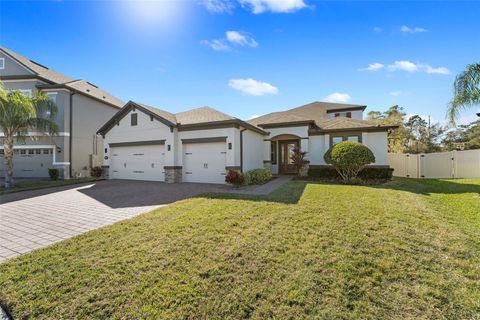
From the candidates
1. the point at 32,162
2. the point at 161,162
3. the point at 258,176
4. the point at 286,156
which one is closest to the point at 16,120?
the point at 32,162

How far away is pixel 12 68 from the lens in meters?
16.1

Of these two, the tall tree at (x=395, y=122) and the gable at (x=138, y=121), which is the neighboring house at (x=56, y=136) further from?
the tall tree at (x=395, y=122)

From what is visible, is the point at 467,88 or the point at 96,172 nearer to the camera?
the point at 467,88

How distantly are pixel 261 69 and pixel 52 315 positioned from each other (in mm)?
12885

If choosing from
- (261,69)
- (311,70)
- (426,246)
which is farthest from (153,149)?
(426,246)

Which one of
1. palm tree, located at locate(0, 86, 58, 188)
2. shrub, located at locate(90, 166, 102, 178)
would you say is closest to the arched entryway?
shrub, located at locate(90, 166, 102, 178)

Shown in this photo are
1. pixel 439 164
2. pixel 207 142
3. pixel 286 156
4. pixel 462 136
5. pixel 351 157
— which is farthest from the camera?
pixel 462 136

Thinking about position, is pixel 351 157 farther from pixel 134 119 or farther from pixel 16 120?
pixel 16 120

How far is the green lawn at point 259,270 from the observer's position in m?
2.63

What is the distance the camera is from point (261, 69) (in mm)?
12742

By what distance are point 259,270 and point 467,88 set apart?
10436mm

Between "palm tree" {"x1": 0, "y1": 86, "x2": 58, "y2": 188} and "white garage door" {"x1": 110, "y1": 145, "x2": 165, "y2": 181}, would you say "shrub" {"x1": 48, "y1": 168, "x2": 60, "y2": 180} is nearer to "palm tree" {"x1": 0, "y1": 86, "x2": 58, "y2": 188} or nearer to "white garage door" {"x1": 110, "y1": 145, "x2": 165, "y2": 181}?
"palm tree" {"x1": 0, "y1": 86, "x2": 58, "y2": 188}

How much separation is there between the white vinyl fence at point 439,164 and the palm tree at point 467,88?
703 cm

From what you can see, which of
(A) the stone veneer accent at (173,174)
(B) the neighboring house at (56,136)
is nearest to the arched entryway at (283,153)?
(A) the stone veneer accent at (173,174)
